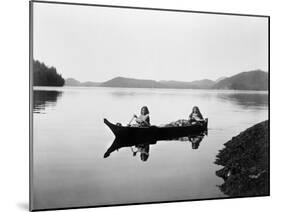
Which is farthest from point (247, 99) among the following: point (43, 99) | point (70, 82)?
point (43, 99)

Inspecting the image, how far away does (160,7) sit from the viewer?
16.9 ft

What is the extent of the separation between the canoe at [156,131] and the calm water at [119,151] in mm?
58

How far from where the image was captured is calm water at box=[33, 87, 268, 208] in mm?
4773

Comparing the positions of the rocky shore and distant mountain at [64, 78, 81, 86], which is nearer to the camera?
distant mountain at [64, 78, 81, 86]

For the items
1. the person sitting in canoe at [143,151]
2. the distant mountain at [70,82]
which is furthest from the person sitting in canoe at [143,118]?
the distant mountain at [70,82]

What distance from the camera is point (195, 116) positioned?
206 inches

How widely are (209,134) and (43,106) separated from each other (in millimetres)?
1640

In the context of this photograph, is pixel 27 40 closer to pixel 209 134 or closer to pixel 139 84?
pixel 139 84

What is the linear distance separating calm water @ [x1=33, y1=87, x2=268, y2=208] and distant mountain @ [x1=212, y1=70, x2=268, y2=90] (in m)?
0.08

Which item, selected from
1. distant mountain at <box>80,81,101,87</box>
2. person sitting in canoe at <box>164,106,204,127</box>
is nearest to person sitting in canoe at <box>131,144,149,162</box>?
person sitting in canoe at <box>164,106,204,127</box>

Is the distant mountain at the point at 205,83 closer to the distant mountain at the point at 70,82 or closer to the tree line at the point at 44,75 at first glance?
the distant mountain at the point at 70,82

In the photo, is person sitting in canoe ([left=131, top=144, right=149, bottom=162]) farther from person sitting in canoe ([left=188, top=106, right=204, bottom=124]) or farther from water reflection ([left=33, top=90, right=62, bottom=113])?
water reflection ([left=33, top=90, right=62, bottom=113])

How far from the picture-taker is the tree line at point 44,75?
15.5 feet

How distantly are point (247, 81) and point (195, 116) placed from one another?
0.69 m
